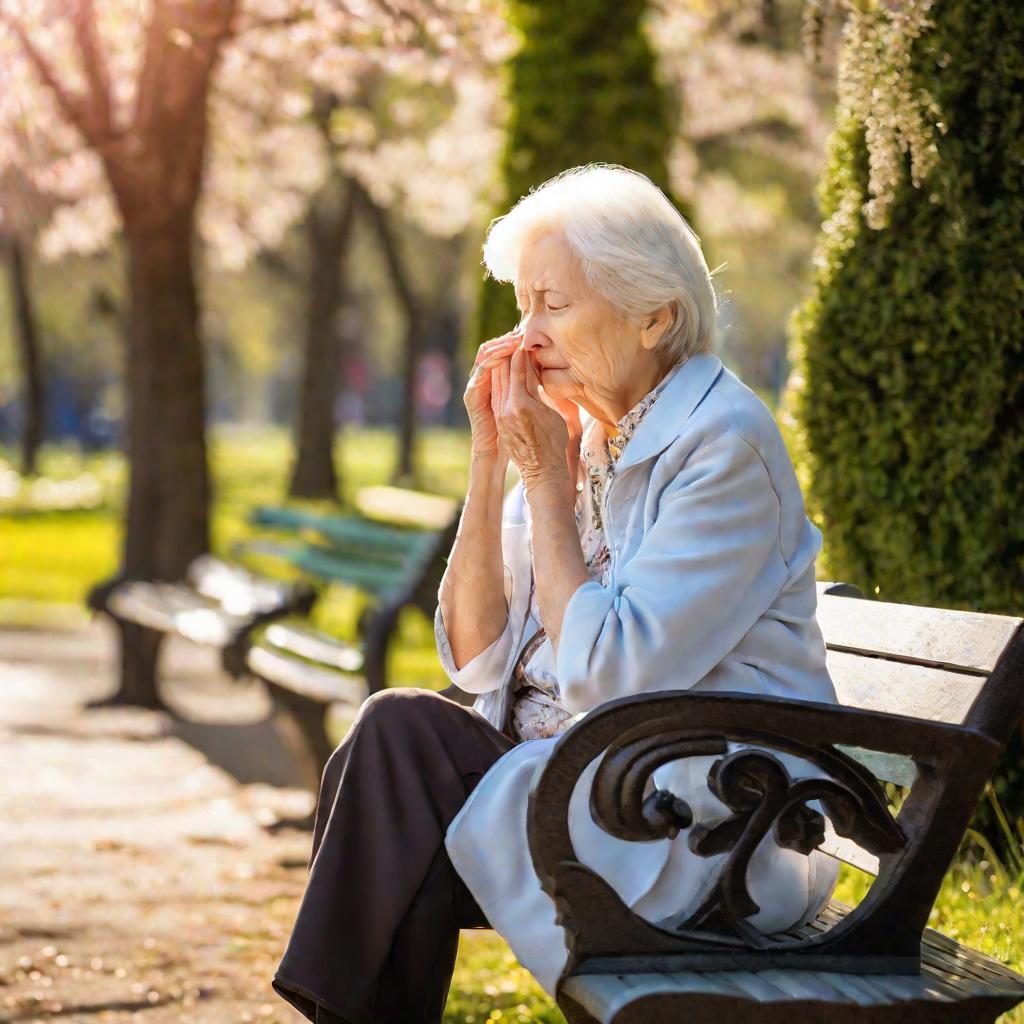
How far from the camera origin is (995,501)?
4230 mm

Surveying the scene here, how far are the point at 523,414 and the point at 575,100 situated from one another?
6.57 metres

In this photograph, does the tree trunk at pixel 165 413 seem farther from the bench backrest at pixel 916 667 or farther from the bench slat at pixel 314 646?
the bench backrest at pixel 916 667

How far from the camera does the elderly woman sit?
8.56 ft

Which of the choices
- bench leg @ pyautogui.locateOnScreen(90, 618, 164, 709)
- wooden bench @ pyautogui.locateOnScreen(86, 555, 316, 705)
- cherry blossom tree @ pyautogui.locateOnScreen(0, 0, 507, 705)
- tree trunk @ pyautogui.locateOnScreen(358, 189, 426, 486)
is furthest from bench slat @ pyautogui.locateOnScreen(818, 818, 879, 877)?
tree trunk @ pyautogui.locateOnScreen(358, 189, 426, 486)

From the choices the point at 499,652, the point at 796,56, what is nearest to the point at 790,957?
the point at 499,652

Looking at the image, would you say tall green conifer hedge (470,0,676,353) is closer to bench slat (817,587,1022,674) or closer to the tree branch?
the tree branch

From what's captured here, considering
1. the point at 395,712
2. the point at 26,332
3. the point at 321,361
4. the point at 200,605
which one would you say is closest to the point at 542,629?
the point at 395,712

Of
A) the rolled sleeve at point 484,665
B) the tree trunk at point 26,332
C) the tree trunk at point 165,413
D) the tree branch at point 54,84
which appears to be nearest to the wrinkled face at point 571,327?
the rolled sleeve at point 484,665

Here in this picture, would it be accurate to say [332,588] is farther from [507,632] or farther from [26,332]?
[26,332]

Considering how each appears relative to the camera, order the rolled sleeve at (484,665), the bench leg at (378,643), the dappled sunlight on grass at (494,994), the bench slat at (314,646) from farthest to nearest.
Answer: the bench slat at (314,646), the bench leg at (378,643), the dappled sunlight on grass at (494,994), the rolled sleeve at (484,665)

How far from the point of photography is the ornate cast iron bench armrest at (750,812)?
7.73 ft

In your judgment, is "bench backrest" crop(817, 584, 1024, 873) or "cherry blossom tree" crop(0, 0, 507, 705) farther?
"cherry blossom tree" crop(0, 0, 507, 705)

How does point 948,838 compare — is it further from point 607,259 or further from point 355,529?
point 355,529

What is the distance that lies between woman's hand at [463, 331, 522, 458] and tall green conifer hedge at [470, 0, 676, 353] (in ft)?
18.8
